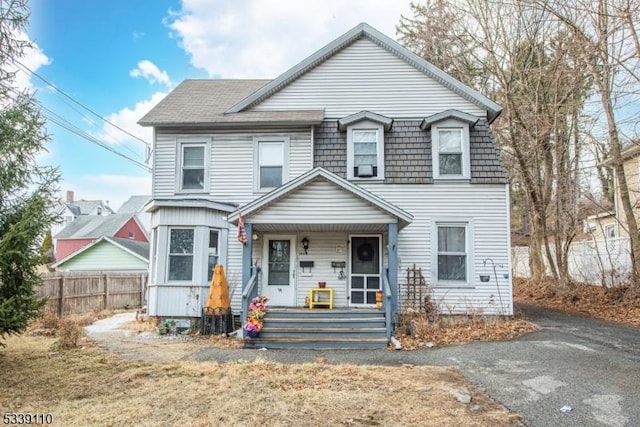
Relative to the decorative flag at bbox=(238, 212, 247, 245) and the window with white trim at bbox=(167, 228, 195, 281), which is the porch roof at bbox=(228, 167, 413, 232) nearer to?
the decorative flag at bbox=(238, 212, 247, 245)

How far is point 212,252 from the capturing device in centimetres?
1181

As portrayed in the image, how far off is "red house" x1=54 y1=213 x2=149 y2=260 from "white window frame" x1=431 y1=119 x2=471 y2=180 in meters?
32.4

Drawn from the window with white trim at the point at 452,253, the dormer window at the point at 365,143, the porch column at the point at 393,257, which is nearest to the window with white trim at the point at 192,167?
the dormer window at the point at 365,143

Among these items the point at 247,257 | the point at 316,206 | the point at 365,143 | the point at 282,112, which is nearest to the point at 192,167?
the point at 282,112

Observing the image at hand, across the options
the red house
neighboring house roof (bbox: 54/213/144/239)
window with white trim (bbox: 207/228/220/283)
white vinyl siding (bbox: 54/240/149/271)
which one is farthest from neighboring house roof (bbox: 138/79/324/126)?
the red house

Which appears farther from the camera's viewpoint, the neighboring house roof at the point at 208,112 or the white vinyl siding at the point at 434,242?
the neighboring house roof at the point at 208,112

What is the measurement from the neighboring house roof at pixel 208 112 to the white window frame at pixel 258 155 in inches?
21.8

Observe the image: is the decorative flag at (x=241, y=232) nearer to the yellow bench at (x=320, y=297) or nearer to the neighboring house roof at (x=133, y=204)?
the yellow bench at (x=320, y=297)

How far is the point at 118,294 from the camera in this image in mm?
17875

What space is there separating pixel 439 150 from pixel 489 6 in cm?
852

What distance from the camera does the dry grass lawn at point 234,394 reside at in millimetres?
5008

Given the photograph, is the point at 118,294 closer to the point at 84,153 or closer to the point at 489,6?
the point at 84,153

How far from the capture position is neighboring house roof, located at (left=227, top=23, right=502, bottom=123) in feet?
40.8

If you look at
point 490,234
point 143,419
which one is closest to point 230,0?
point 490,234
